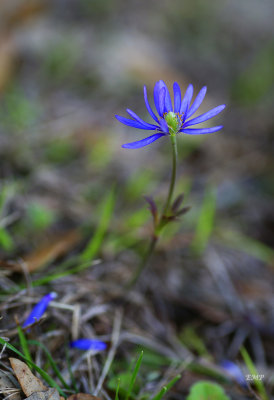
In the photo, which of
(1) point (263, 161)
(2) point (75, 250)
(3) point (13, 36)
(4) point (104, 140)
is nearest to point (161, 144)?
(4) point (104, 140)

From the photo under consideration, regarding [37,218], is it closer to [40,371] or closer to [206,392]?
[40,371]

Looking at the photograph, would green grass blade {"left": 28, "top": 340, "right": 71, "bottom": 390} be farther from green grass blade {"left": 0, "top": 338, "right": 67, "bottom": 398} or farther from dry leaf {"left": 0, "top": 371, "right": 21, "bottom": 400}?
dry leaf {"left": 0, "top": 371, "right": 21, "bottom": 400}

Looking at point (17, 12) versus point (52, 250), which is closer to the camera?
point (52, 250)

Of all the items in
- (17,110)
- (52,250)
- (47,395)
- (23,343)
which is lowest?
(47,395)

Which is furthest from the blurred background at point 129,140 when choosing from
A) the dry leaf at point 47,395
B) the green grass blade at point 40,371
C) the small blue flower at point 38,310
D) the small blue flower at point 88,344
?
the dry leaf at point 47,395

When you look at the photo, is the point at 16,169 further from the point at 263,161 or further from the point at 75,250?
the point at 263,161

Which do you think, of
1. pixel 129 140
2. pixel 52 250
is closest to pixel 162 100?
pixel 52 250
